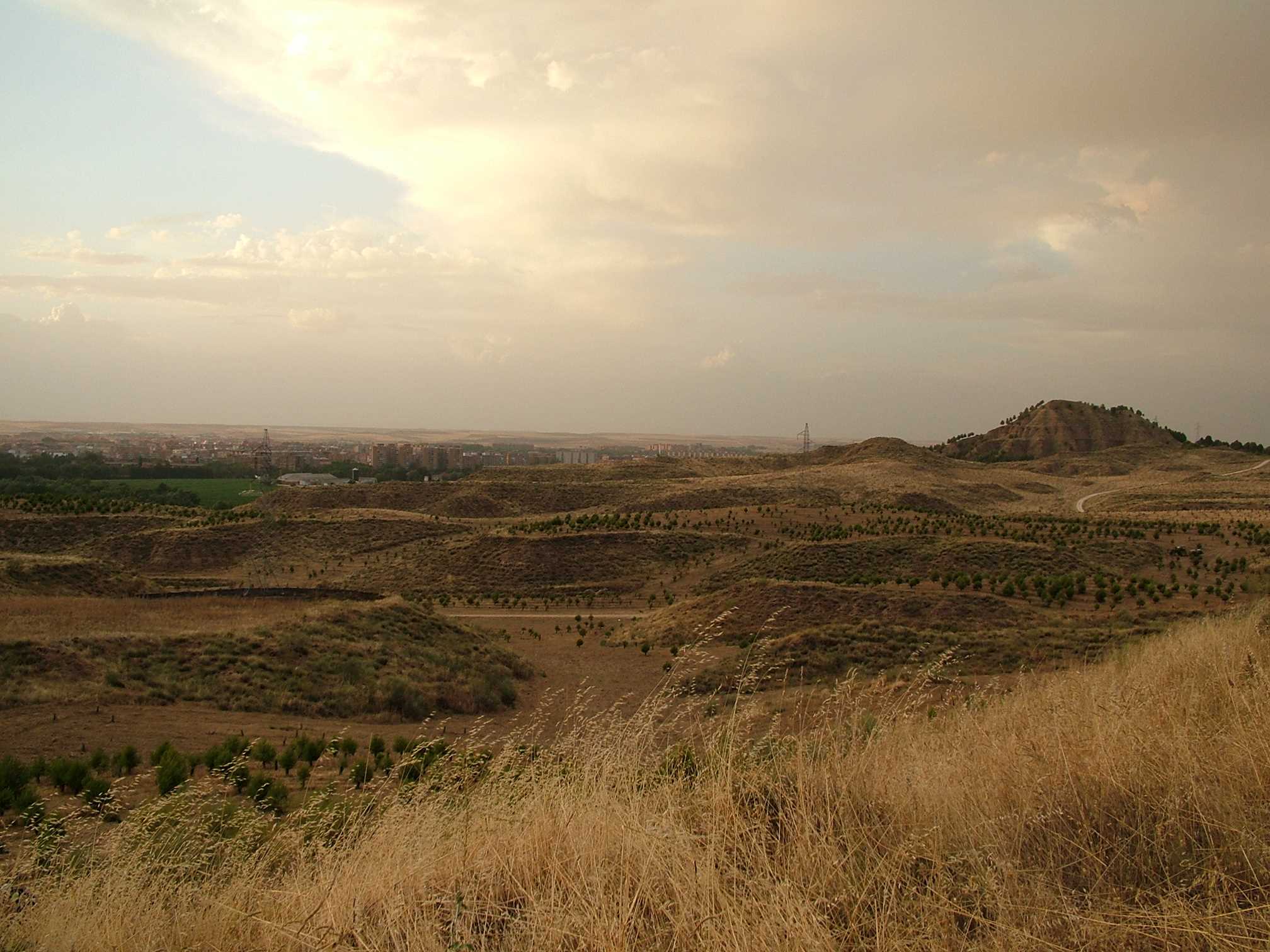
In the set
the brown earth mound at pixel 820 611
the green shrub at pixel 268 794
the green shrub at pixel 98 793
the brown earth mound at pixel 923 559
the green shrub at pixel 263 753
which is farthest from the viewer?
the brown earth mound at pixel 923 559

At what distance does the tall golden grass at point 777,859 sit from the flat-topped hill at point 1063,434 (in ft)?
390

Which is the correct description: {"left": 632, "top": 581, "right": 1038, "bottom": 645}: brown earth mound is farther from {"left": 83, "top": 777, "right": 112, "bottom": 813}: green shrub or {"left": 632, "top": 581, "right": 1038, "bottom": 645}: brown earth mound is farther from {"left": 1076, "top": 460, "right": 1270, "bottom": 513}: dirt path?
{"left": 1076, "top": 460, "right": 1270, "bottom": 513}: dirt path

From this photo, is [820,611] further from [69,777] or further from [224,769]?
[69,777]

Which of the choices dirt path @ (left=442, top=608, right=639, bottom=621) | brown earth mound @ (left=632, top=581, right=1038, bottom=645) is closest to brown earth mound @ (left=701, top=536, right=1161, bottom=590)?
dirt path @ (left=442, top=608, right=639, bottom=621)

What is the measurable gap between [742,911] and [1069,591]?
2879 cm

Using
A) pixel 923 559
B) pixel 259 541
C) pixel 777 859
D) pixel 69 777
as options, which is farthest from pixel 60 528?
pixel 777 859

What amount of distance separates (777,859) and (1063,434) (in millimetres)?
128380

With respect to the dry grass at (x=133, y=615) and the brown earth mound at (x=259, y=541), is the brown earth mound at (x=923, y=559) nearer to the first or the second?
the dry grass at (x=133, y=615)

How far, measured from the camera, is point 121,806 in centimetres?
801

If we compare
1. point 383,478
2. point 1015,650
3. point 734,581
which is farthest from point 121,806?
point 383,478

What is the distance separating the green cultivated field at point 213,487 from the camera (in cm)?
8206

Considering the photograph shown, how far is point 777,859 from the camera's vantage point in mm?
4156

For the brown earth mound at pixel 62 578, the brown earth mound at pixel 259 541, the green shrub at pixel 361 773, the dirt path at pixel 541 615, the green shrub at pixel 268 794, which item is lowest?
the dirt path at pixel 541 615

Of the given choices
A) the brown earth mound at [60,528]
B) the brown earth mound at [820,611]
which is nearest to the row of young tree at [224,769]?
the brown earth mound at [820,611]
